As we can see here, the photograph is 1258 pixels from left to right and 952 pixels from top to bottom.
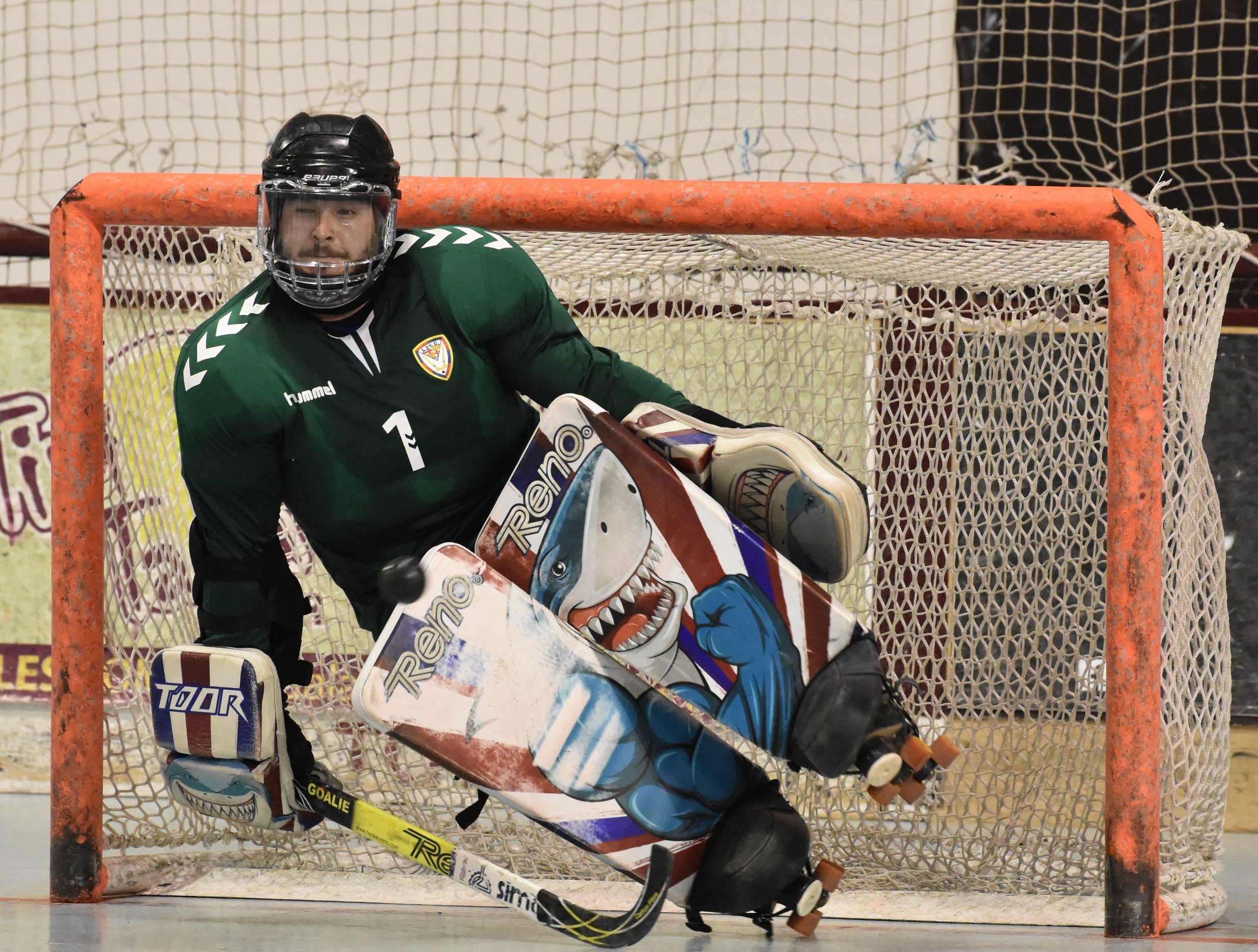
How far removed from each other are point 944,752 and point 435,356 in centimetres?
90

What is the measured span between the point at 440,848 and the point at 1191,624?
1.44 metres

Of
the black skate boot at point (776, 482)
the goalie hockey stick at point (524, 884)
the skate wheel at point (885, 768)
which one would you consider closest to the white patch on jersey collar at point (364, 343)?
the black skate boot at point (776, 482)

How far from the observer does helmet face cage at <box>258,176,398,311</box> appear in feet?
6.55

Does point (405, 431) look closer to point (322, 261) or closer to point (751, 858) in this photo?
point (322, 261)

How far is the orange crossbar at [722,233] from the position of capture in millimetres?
2217

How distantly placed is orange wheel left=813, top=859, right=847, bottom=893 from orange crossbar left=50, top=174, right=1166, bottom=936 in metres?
0.49

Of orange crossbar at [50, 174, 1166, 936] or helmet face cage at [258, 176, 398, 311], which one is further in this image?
orange crossbar at [50, 174, 1166, 936]

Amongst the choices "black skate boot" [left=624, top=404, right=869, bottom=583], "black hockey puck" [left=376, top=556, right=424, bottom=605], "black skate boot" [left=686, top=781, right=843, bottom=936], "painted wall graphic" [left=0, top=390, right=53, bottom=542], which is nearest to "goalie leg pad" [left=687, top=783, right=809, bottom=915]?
"black skate boot" [left=686, top=781, right=843, bottom=936]

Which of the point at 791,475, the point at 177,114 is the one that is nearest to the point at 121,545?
the point at 791,475

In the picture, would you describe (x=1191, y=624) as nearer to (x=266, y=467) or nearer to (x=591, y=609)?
(x=591, y=609)

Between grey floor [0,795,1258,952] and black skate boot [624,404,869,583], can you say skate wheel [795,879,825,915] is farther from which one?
black skate boot [624,404,869,583]

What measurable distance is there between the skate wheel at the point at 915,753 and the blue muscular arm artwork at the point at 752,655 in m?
0.16

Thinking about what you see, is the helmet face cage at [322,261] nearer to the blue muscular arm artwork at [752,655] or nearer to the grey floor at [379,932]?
the blue muscular arm artwork at [752,655]

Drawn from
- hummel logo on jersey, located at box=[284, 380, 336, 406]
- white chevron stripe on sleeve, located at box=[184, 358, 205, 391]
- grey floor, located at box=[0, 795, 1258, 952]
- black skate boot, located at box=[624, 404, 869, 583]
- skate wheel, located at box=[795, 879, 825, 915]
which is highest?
white chevron stripe on sleeve, located at box=[184, 358, 205, 391]
